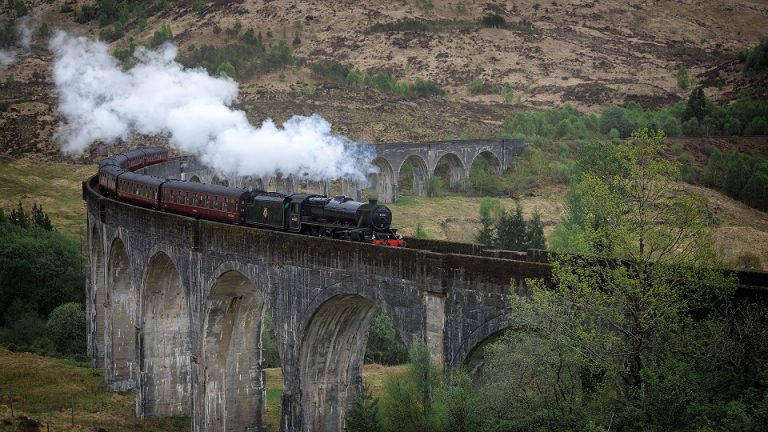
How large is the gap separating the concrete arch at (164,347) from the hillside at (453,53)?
79.2 m

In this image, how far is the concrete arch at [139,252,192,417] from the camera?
4175cm

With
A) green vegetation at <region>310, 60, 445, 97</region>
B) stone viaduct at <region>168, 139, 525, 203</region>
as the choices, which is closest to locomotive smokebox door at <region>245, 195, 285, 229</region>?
stone viaduct at <region>168, 139, 525, 203</region>

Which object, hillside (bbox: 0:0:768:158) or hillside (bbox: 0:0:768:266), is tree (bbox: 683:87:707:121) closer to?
hillside (bbox: 0:0:768:266)

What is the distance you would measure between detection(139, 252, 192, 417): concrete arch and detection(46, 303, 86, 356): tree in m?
14.6

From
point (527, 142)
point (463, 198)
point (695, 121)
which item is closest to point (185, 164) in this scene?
point (463, 198)

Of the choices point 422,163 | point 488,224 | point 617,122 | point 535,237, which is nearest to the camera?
point 535,237

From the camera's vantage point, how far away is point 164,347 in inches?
1682

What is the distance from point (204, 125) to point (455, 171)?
4510cm

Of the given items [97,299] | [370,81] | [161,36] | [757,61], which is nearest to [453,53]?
[370,81]

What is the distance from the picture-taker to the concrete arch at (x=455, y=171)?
10562 centimetres

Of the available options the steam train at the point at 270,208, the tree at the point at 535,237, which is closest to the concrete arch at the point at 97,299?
the steam train at the point at 270,208

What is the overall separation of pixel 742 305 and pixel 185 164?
5628 cm

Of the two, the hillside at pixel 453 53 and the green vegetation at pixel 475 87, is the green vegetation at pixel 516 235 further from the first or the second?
the green vegetation at pixel 475 87

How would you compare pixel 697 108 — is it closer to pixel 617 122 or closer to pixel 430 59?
pixel 617 122
